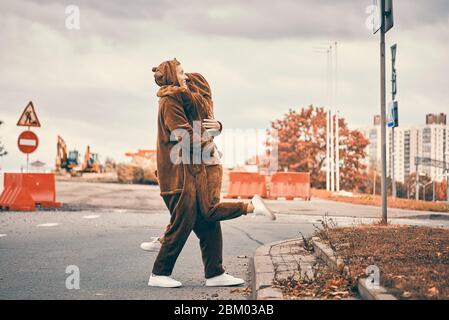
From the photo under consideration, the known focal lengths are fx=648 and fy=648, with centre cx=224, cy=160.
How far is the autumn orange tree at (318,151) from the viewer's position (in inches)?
1935

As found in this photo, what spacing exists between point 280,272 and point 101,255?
9.90ft

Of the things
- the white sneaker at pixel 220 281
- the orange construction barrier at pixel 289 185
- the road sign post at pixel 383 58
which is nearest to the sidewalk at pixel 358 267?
the white sneaker at pixel 220 281

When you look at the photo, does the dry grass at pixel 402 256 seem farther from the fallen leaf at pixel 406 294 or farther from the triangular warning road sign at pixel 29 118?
the triangular warning road sign at pixel 29 118

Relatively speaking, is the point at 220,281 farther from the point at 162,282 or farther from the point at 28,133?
the point at 28,133

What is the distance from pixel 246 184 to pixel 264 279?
20007 mm

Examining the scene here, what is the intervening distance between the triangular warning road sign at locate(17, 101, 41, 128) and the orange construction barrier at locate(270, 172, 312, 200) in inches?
431

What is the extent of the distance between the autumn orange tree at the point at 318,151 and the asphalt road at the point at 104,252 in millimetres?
32950

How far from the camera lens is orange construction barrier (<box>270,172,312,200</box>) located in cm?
2591

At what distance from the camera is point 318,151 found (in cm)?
4931

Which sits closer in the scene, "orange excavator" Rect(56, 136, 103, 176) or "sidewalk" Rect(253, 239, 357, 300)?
"sidewalk" Rect(253, 239, 357, 300)

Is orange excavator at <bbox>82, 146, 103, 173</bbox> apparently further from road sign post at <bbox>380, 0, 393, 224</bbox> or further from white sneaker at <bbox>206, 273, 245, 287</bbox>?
white sneaker at <bbox>206, 273, 245, 287</bbox>

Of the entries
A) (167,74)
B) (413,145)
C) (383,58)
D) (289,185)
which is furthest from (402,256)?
(413,145)

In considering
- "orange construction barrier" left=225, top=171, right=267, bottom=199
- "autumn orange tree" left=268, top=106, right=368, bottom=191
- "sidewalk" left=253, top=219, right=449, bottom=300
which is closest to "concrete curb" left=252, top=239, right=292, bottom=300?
"sidewalk" left=253, top=219, right=449, bottom=300
